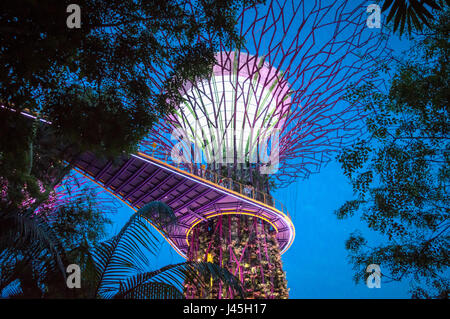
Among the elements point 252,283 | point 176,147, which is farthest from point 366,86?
point 176,147

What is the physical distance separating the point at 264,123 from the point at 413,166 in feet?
55.7

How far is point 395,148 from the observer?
7262 mm

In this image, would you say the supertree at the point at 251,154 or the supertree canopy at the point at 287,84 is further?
the supertree canopy at the point at 287,84

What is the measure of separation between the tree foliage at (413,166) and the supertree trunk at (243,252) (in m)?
12.1

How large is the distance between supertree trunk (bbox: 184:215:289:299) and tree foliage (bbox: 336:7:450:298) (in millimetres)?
12093

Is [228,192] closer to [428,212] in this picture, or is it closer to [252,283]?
[252,283]

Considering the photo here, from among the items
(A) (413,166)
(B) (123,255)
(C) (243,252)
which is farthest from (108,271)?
(C) (243,252)

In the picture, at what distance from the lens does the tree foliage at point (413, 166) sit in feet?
22.1

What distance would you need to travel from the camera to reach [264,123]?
23.8m

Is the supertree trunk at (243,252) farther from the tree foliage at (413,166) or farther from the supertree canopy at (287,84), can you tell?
the tree foliage at (413,166)

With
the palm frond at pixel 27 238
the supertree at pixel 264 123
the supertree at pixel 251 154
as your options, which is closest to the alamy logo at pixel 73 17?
the palm frond at pixel 27 238

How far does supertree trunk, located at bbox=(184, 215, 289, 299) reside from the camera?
18844mm

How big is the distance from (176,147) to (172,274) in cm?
1930

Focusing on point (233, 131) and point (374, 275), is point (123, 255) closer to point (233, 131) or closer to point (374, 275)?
point (374, 275)
